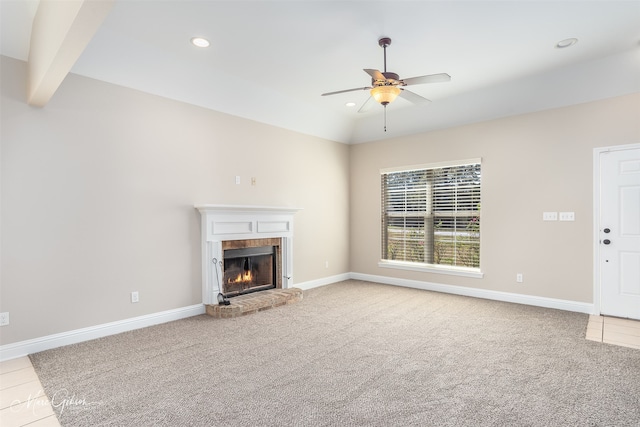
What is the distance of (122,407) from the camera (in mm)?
2281

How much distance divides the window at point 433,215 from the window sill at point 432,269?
0.21 feet

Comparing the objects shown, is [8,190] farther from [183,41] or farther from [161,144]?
[183,41]

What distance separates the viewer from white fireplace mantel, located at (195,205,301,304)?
4.48m

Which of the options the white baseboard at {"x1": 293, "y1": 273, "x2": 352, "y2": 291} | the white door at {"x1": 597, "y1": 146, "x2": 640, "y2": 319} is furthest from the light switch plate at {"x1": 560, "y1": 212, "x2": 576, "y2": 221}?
the white baseboard at {"x1": 293, "y1": 273, "x2": 352, "y2": 291}

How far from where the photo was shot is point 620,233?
4.21 metres

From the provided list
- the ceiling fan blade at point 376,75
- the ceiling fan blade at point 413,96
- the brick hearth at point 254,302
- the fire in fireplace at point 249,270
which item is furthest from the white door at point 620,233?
the fire in fireplace at point 249,270

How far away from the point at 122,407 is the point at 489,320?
12.8 feet

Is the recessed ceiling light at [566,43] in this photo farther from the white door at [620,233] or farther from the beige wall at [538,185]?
the white door at [620,233]

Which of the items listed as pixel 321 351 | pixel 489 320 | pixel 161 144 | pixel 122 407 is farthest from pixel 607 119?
pixel 122 407

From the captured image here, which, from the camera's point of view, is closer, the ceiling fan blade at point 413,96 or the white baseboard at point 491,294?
the ceiling fan blade at point 413,96

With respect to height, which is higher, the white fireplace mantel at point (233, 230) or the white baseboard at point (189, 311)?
the white fireplace mantel at point (233, 230)

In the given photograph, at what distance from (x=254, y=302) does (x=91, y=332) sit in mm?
1829

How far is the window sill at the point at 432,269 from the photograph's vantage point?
212 inches

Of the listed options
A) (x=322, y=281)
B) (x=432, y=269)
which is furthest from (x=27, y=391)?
(x=432, y=269)
